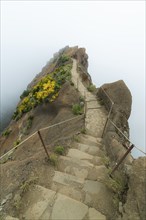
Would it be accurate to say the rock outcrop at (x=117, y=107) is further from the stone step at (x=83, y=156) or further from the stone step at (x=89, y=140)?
the stone step at (x=83, y=156)

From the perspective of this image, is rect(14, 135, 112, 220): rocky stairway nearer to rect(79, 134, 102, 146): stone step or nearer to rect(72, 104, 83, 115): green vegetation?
rect(79, 134, 102, 146): stone step

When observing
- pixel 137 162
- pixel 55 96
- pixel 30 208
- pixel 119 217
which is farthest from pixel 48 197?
pixel 55 96

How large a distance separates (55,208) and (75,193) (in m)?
0.94

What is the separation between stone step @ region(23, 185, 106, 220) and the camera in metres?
7.89

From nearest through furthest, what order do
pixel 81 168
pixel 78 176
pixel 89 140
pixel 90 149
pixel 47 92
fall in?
1. pixel 78 176
2. pixel 81 168
3. pixel 90 149
4. pixel 89 140
5. pixel 47 92

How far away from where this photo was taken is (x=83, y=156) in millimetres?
11039

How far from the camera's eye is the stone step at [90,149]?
11594 mm

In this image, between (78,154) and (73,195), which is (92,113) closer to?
(78,154)

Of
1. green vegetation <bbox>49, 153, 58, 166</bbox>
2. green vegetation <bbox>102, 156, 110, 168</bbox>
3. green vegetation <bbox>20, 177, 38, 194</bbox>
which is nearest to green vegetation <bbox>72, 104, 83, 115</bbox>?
green vegetation <bbox>102, 156, 110, 168</bbox>

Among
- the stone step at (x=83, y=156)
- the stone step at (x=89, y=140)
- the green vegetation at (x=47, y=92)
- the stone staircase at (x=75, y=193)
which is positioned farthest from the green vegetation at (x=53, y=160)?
the green vegetation at (x=47, y=92)

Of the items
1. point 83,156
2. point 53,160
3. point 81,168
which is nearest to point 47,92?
point 83,156

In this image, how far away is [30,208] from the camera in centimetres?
823

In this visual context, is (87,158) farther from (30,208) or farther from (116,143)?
(30,208)

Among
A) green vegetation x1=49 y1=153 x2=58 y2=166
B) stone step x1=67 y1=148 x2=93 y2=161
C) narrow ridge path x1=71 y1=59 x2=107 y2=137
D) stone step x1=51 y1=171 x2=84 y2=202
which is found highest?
narrow ridge path x1=71 y1=59 x2=107 y2=137
